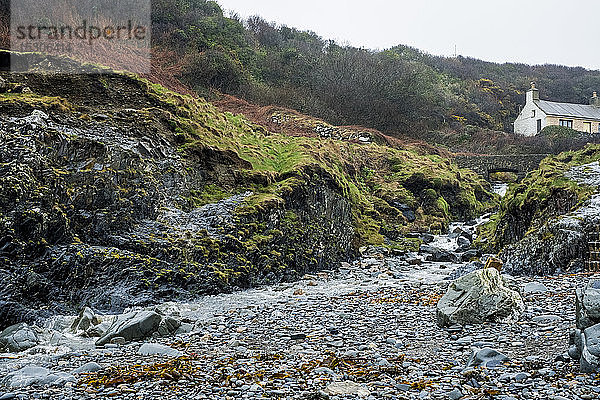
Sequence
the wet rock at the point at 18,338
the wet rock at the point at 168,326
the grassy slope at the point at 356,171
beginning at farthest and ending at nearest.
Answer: the grassy slope at the point at 356,171
the wet rock at the point at 168,326
the wet rock at the point at 18,338

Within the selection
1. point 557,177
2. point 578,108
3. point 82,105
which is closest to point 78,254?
point 82,105

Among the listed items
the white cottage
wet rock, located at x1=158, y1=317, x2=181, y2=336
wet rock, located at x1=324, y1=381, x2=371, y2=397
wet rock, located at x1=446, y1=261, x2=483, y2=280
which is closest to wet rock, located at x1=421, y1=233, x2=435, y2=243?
wet rock, located at x1=446, y1=261, x2=483, y2=280

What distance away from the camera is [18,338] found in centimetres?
489

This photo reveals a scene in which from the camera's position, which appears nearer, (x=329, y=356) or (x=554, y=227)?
(x=329, y=356)

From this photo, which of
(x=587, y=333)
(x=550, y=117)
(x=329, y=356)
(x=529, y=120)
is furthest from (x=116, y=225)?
(x=529, y=120)

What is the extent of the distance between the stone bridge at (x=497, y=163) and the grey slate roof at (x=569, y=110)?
1386 cm

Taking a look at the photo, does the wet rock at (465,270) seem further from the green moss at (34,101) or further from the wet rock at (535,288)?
the green moss at (34,101)

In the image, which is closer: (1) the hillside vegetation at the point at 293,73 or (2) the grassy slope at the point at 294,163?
(2) the grassy slope at the point at 294,163

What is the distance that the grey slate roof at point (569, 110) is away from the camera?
117ft

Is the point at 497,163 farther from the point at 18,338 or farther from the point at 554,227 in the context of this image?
the point at 18,338

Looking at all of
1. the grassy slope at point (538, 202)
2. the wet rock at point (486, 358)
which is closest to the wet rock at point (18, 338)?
the wet rock at point (486, 358)

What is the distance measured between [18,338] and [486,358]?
4.84 metres

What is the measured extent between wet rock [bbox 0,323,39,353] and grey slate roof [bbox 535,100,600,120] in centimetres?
3828

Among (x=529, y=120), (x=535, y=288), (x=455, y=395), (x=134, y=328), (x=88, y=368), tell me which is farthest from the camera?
(x=529, y=120)
